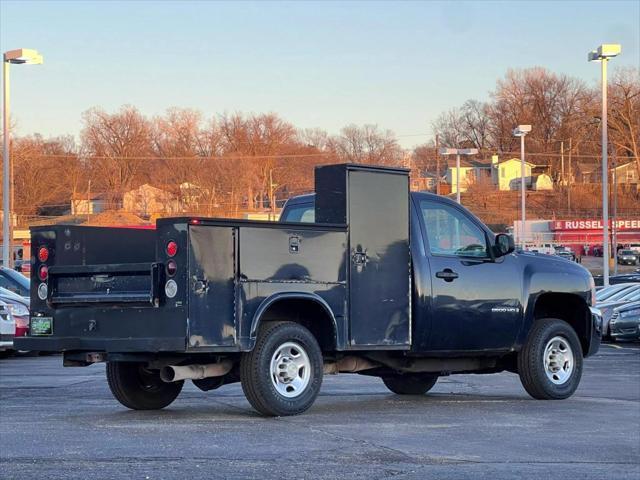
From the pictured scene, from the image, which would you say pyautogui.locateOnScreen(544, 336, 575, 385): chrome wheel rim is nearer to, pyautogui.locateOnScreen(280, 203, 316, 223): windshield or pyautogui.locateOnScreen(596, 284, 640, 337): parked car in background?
pyautogui.locateOnScreen(280, 203, 316, 223): windshield

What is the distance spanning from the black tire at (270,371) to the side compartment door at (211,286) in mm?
372

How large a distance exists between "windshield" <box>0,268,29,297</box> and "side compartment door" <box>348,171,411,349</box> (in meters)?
13.3

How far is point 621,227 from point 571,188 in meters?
21.6

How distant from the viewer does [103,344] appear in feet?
32.3

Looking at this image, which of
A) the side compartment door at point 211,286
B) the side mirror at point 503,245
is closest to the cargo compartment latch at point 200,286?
the side compartment door at point 211,286

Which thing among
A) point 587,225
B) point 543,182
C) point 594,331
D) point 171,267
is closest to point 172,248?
point 171,267

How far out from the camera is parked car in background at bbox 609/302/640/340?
25.6m

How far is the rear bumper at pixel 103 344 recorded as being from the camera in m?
9.38

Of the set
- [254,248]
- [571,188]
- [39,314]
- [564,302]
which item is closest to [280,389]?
[254,248]

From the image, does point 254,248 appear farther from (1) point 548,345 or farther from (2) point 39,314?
(1) point 548,345

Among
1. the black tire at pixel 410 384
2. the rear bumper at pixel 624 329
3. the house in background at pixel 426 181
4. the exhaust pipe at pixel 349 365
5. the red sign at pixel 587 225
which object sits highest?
the house in background at pixel 426 181

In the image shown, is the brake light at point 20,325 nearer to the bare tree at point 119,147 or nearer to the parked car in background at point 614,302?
the parked car in background at point 614,302

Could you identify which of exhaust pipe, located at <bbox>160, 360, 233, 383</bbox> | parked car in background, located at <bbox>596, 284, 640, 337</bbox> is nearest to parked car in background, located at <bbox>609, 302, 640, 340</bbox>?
parked car in background, located at <bbox>596, 284, 640, 337</bbox>

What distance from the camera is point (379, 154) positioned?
94.8 metres
